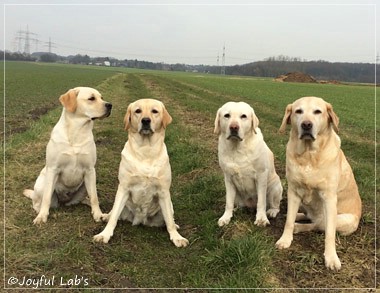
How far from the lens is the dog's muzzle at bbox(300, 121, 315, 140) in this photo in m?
4.34

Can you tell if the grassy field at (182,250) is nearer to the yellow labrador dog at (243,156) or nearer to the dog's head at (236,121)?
the yellow labrador dog at (243,156)

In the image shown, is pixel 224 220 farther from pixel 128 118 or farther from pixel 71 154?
pixel 71 154

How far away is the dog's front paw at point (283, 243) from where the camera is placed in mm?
4542

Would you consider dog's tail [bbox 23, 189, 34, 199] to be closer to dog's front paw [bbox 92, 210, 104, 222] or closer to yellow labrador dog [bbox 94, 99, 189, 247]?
dog's front paw [bbox 92, 210, 104, 222]

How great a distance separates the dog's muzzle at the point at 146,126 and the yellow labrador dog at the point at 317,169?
1640mm

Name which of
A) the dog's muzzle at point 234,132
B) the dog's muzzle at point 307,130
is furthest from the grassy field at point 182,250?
the dog's muzzle at point 307,130

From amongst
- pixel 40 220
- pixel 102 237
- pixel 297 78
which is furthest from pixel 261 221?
pixel 297 78

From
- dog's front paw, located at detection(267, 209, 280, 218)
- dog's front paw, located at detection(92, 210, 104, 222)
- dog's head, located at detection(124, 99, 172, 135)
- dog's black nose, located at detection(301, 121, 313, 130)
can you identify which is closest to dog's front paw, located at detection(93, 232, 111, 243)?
dog's front paw, located at detection(92, 210, 104, 222)

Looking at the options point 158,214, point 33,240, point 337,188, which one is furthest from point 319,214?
point 33,240

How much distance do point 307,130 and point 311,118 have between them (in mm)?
144

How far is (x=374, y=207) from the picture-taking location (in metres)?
6.02

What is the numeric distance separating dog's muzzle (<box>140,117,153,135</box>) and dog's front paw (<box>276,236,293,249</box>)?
206 centimetres

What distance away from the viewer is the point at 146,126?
491 centimetres

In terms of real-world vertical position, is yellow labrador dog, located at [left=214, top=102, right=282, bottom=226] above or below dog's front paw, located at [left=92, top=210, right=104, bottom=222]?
above
